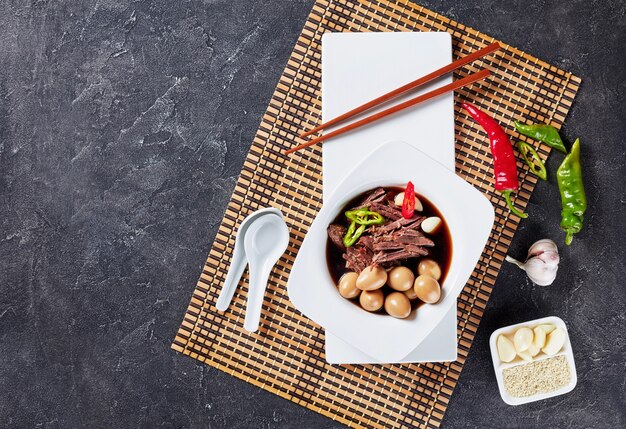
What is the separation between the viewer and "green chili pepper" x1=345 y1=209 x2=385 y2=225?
1801 mm

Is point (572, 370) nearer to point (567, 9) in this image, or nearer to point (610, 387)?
point (610, 387)

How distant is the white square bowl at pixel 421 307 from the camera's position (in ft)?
5.79

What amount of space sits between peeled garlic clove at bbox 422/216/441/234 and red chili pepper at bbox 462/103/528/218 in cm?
43

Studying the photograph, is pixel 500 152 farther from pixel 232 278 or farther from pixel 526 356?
pixel 232 278

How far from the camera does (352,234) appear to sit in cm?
180

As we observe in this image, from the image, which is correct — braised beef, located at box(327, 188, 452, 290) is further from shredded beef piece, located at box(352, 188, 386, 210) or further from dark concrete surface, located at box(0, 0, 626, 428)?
dark concrete surface, located at box(0, 0, 626, 428)

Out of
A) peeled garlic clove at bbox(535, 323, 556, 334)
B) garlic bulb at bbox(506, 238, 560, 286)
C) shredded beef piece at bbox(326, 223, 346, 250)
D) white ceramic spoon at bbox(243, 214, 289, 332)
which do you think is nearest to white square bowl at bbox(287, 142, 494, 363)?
shredded beef piece at bbox(326, 223, 346, 250)

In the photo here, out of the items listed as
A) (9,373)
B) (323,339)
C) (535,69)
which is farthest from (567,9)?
(9,373)

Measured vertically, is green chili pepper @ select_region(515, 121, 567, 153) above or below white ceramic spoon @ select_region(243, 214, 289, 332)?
above

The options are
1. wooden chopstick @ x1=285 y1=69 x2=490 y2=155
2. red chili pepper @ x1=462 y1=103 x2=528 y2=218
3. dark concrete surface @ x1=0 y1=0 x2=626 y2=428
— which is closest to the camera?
wooden chopstick @ x1=285 y1=69 x2=490 y2=155

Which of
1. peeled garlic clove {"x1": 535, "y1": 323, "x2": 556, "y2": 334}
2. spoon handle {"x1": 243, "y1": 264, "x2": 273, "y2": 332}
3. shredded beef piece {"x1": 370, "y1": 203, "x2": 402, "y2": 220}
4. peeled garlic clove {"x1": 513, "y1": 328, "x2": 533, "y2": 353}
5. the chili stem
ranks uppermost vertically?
shredded beef piece {"x1": 370, "y1": 203, "x2": 402, "y2": 220}

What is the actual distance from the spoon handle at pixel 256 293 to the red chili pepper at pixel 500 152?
83 centimetres

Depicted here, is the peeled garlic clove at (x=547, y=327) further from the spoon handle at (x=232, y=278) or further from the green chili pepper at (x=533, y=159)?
the spoon handle at (x=232, y=278)

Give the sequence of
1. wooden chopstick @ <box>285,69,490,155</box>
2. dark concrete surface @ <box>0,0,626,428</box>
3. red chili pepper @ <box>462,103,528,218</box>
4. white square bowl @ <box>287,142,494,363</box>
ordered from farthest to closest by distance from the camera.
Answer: dark concrete surface @ <box>0,0,626,428</box> → red chili pepper @ <box>462,103,528,218</box> → wooden chopstick @ <box>285,69,490,155</box> → white square bowl @ <box>287,142,494,363</box>
